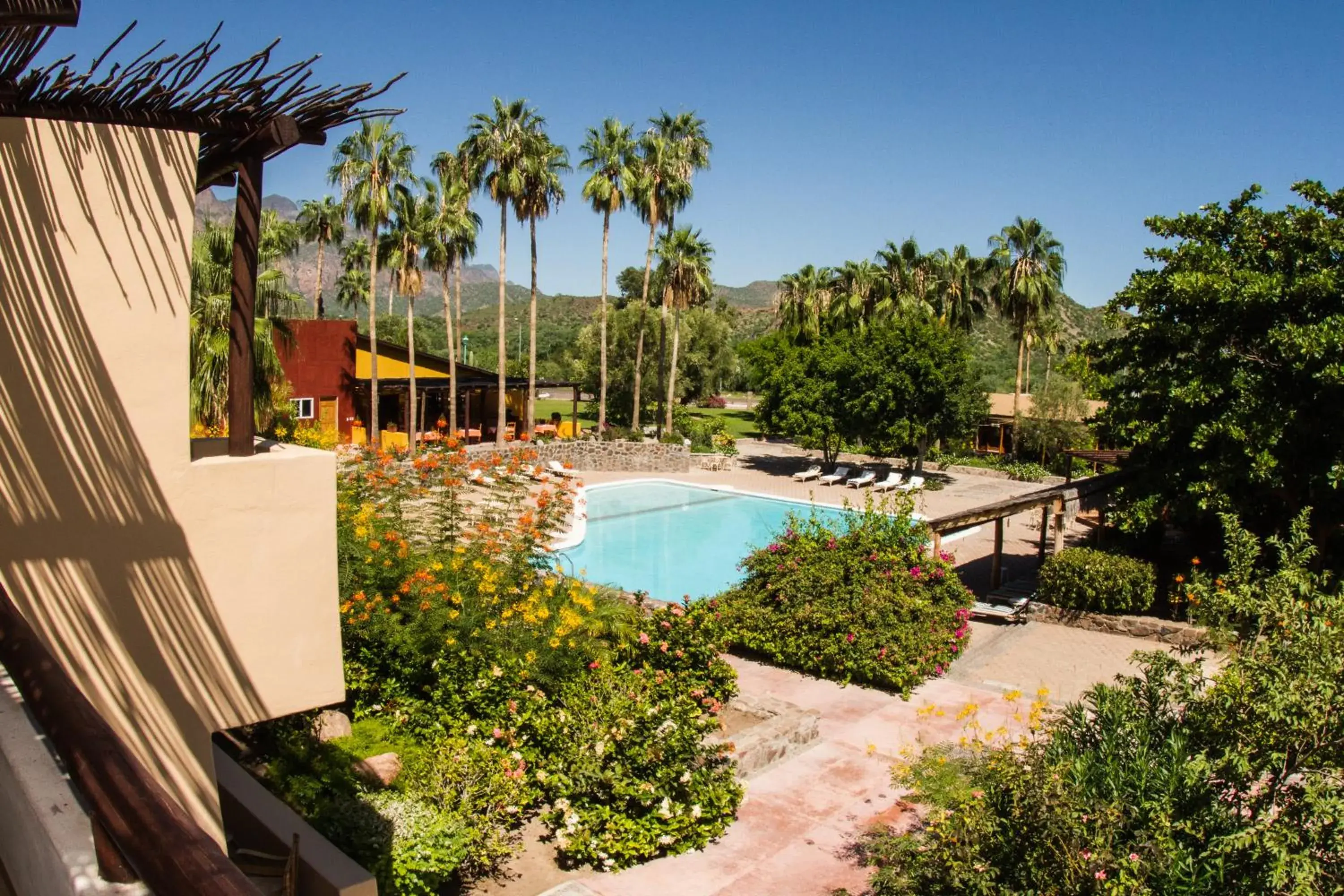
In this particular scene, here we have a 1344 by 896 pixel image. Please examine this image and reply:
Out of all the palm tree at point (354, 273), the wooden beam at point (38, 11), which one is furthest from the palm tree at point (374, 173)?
the wooden beam at point (38, 11)

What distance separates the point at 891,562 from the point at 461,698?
7.29 meters

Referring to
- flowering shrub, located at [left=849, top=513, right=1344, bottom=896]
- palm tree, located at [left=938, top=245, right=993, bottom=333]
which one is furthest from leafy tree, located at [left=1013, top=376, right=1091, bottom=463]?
flowering shrub, located at [left=849, top=513, right=1344, bottom=896]

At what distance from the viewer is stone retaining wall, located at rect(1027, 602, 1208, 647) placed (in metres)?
16.0

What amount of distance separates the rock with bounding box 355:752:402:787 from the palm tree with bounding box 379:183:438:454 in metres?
24.3

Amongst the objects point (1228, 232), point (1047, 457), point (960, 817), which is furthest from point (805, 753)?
point (1047, 457)

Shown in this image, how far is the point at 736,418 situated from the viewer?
65.1 meters

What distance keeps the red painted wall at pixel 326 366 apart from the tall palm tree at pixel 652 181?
10.9 metres

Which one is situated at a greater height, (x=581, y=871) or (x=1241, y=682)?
(x=1241, y=682)

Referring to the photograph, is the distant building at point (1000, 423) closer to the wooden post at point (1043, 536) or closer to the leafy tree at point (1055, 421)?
the leafy tree at point (1055, 421)

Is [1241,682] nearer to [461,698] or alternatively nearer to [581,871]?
[581,871]

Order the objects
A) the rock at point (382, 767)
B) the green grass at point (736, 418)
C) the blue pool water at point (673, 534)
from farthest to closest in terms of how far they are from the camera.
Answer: the green grass at point (736, 418) → the blue pool water at point (673, 534) → the rock at point (382, 767)

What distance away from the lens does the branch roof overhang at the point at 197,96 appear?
3.56m

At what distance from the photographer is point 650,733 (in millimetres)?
8523

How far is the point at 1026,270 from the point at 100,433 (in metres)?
40.3
